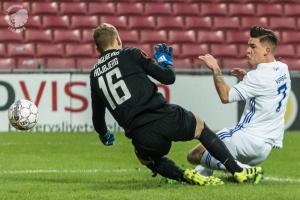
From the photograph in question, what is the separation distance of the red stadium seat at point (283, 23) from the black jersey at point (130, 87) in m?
12.7

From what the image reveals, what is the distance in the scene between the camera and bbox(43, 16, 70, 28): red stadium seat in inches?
714

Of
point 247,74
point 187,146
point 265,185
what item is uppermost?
point 247,74

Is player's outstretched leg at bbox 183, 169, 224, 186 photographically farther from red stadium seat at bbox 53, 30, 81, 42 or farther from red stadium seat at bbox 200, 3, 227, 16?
red stadium seat at bbox 200, 3, 227, 16

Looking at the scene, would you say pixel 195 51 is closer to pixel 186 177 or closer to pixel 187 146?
pixel 187 146

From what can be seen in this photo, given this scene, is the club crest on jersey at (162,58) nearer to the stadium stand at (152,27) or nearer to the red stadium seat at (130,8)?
the stadium stand at (152,27)

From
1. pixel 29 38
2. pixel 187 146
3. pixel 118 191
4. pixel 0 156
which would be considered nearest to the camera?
pixel 118 191

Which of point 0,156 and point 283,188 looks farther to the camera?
point 0,156

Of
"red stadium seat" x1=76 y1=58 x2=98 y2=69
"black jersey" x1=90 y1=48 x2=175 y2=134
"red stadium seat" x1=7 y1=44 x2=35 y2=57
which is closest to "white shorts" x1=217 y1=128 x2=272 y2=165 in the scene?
"black jersey" x1=90 y1=48 x2=175 y2=134

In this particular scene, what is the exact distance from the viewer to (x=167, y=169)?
7.05 meters

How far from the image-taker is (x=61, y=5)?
18609 mm

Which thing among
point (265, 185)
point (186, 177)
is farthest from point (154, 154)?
point (265, 185)

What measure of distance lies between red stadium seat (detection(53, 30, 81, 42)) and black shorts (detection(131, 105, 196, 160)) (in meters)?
11.1

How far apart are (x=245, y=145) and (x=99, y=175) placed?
158 centimetres

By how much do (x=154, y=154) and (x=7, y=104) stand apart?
25.7ft
